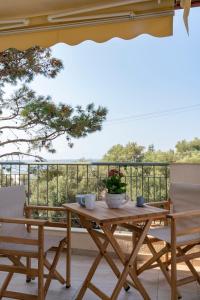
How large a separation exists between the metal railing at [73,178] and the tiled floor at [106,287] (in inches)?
55.5

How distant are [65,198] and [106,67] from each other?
910 centimetres

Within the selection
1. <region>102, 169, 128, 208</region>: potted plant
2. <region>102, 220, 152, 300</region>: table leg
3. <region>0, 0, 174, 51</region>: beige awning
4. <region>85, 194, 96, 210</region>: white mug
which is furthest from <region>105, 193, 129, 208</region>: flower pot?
<region>0, 0, 174, 51</region>: beige awning

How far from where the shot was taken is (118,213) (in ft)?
8.78

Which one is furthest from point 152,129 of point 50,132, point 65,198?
point 65,198

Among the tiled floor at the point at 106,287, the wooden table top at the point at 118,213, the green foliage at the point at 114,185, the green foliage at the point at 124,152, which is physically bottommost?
the tiled floor at the point at 106,287

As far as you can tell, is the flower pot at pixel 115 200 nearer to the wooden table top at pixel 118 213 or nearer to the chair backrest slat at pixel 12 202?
the wooden table top at pixel 118 213

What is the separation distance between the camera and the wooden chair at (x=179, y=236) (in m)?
2.70

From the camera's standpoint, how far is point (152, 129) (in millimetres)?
12359

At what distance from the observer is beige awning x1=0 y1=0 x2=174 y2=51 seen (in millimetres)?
3342

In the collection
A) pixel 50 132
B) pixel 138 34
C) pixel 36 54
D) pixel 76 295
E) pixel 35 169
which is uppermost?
pixel 36 54

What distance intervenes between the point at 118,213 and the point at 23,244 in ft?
2.68

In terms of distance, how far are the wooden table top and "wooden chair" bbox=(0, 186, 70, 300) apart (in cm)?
32

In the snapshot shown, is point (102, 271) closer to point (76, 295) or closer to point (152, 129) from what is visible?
point (76, 295)

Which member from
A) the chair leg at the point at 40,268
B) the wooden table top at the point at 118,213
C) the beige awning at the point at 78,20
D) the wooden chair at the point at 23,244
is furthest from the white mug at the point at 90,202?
the beige awning at the point at 78,20
